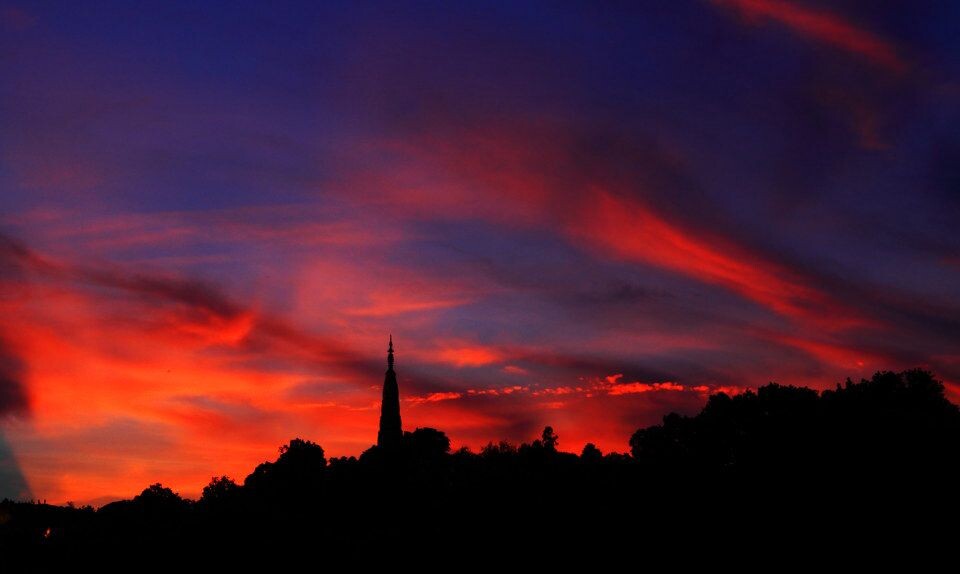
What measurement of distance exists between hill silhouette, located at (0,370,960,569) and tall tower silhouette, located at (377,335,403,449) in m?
63.3

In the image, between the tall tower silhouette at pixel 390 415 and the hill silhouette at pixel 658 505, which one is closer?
the hill silhouette at pixel 658 505

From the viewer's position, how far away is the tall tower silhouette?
132012 mm

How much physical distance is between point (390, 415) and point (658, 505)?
3770 inches

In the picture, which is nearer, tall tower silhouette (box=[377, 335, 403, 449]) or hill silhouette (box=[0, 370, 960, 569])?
hill silhouette (box=[0, 370, 960, 569])

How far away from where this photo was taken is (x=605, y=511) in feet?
147

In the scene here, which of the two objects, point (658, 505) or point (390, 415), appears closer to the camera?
point (658, 505)

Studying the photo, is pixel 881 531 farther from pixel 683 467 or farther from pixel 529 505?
pixel 529 505

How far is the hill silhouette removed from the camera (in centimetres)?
4181

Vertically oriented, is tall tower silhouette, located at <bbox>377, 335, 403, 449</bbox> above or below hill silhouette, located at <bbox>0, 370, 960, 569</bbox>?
above

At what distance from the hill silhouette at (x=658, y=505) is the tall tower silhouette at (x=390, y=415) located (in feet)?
208

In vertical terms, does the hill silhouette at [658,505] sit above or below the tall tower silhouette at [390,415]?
below

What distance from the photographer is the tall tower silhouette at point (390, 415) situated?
132m

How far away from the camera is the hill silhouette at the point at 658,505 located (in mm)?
41812

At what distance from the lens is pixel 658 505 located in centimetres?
4506
